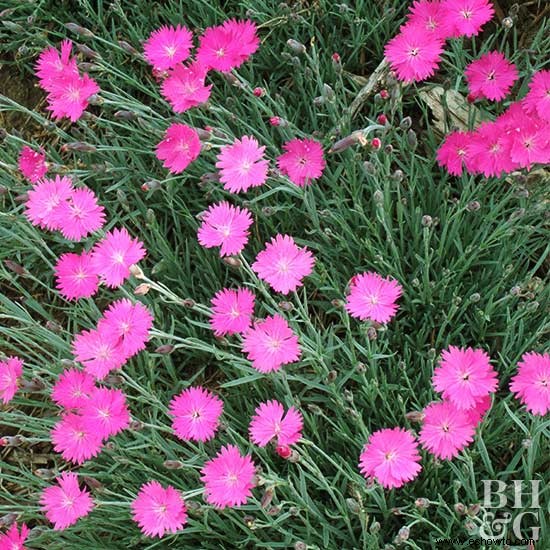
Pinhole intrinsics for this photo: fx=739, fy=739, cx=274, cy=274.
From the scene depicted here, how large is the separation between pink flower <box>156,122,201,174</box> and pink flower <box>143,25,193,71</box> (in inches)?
11.1

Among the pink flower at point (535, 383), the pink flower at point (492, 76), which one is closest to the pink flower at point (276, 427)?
the pink flower at point (535, 383)

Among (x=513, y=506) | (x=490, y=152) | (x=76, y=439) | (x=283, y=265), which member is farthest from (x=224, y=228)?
(x=513, y=506)

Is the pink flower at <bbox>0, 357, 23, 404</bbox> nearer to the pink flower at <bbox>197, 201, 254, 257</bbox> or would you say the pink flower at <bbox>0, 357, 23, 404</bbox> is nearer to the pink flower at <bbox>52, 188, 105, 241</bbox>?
the pink flower at <bbox>52, 188, 105, 241</bbox>

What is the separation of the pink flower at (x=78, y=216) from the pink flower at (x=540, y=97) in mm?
1289

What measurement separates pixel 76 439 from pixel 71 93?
1090mm

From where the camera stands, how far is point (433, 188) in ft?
8.16

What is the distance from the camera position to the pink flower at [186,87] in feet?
7.45

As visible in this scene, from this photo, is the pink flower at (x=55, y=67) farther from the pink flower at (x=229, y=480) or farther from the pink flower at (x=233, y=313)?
the pink flower at (x=229, y=480)

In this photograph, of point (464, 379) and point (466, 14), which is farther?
point (466, 14)

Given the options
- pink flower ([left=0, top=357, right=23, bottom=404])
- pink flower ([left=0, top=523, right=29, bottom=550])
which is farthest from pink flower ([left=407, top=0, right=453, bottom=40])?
pink flower ([left=0, top=523, right=29, bottom=550])

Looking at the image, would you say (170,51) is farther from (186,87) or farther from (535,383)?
(535,383)

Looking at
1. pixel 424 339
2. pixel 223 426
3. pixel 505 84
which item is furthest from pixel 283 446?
pixel 505 84

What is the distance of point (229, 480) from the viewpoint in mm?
1821

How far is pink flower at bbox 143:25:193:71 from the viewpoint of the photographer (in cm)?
241
